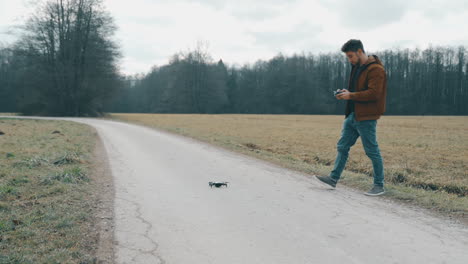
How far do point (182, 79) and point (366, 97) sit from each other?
75163mm

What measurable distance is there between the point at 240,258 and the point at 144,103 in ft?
306

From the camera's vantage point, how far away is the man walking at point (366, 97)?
15.2ft

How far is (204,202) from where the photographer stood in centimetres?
443

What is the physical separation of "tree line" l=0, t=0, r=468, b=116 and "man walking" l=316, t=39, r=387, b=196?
122 feet

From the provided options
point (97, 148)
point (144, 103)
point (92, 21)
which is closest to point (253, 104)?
point (144, 103)

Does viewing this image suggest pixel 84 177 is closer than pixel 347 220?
No

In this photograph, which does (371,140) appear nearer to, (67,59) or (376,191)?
(376,191)

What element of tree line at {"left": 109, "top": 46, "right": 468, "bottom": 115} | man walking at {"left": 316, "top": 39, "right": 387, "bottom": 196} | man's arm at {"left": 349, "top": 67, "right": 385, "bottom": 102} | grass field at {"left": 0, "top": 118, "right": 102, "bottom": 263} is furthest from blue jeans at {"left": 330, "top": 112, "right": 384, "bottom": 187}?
tree line at {"left": 109, "top": 46, "right": 468, "bottom": 115}

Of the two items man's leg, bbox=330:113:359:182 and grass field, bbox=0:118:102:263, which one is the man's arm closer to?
man's leg, bbox=330:113:359:182

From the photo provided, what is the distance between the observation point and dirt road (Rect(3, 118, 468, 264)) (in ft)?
9.18

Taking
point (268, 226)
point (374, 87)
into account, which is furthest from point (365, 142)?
point (268, 226)

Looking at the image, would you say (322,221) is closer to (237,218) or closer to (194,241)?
(237,218)

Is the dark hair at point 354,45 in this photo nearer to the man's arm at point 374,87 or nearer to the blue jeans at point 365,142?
the man's arm at point 374,87

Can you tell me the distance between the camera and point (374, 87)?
4.60 m
